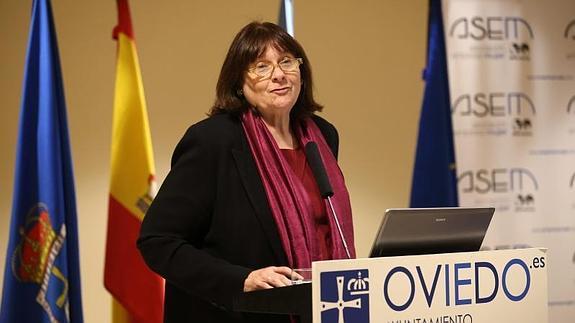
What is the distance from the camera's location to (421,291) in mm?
1531

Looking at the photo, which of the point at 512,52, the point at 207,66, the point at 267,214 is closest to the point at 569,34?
the point at 512,52

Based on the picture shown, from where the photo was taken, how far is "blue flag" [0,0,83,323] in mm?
2928

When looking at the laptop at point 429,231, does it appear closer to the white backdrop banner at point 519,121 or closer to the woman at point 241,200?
the woman at point 241,200

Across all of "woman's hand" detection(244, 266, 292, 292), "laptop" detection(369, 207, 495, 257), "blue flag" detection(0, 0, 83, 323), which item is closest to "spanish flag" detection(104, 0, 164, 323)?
"blue flag" detection(0, 0, 83, 323)

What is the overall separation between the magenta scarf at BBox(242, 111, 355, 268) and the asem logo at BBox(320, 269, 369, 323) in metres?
0.42

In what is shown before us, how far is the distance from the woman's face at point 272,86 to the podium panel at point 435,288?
0.67 meters

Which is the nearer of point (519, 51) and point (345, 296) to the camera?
point (345, 296)

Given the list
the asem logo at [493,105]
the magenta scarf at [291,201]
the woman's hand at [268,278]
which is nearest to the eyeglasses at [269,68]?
the magenta scarf at [291,201]

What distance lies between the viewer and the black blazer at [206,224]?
1.80 meters

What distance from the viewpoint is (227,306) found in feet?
5.74

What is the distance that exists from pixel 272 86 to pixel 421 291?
0.74 meters

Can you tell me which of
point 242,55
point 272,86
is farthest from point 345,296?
point 242,55

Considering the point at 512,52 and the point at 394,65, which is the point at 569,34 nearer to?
the point at 512,52

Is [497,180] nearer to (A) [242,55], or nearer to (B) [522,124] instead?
(B) [522,124]
